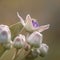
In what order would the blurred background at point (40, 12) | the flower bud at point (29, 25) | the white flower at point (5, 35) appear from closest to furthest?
the white flower at point (5, 35)
the flower bud at point (29, 25)
the blurred background at point (40, 12)

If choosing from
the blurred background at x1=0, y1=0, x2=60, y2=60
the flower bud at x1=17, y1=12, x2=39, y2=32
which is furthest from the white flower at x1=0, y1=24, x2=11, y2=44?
the blurred background at x1=0, y1=0, x2=60, y2=60

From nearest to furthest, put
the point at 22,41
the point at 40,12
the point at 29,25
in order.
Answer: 1. the point at 22,41
2. the point at 29,25
3. the point at 40,12

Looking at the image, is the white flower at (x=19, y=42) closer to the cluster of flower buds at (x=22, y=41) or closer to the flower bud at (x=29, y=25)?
the cluster of flower buds at (x=22, y=41)

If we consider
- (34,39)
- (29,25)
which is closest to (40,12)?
(29,25)

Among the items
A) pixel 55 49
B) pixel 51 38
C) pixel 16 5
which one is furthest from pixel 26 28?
pixel 16 5

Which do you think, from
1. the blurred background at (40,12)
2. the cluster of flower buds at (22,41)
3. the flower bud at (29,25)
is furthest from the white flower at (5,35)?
the blurred background at (40,12)

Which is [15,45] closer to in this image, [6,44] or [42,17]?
[6,44]

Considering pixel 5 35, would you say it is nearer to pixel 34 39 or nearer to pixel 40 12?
pixel 34 39

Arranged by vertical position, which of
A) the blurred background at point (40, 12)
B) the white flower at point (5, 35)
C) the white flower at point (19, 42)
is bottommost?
the white flower at point (19, 42)
